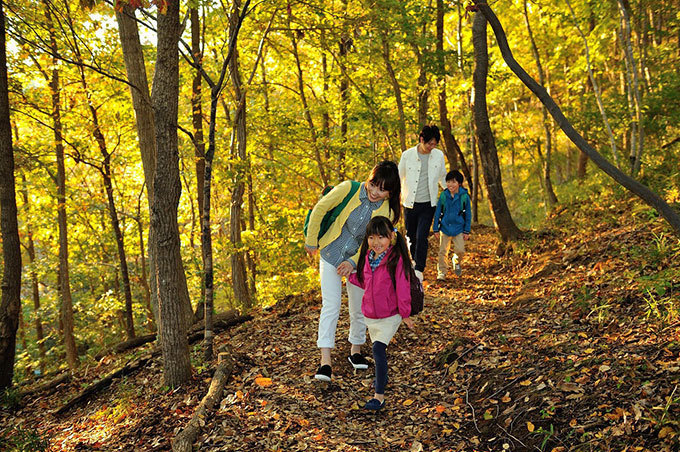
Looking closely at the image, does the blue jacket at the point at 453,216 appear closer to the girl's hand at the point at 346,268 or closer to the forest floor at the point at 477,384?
the forest floor at the point at 477,384

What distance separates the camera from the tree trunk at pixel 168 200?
4289mm

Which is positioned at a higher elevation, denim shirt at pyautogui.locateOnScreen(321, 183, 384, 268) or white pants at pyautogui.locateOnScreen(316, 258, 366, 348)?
denim shirt at pyautogui.locateOnScreen(321, 183, 384, 268)

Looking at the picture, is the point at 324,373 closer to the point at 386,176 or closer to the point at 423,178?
the point at 386,176

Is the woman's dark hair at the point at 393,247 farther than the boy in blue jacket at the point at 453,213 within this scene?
No

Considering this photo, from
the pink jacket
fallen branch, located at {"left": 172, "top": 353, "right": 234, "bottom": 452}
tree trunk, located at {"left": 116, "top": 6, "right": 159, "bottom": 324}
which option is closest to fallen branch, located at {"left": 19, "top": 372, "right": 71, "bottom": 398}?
tree trunk, located at {"left": 116, "top": 6, "right": 159, "bottom": 324}

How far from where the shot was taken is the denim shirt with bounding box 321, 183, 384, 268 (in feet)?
14.2

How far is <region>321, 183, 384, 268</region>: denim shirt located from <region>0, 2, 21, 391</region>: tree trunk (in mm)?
5044

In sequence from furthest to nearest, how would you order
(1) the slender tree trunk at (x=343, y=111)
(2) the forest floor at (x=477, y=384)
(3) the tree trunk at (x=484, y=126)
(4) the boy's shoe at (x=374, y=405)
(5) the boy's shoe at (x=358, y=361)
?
(1) the slender tree trunk at (x=343, y=111), (3) the tree trunk at (x=484, y=126), (5) the boy's shoe at (x=358, y=361), (4) the boy's shoe at (x=374, y=405), (2) the forest floor at (x=477, y=384)

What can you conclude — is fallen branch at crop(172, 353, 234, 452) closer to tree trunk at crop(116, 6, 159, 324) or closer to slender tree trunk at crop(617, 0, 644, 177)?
tree trunk at crop(116, 6, 159, 324)

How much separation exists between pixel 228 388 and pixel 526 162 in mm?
22524

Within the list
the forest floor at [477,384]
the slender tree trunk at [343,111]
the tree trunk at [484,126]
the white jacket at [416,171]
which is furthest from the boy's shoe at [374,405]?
the slender tree trunk at [343,111]

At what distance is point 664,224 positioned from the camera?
580cm

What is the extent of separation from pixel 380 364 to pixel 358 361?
933 mm

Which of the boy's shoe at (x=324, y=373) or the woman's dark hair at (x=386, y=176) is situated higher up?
the woman's dark hair at (x=386, y=176)
